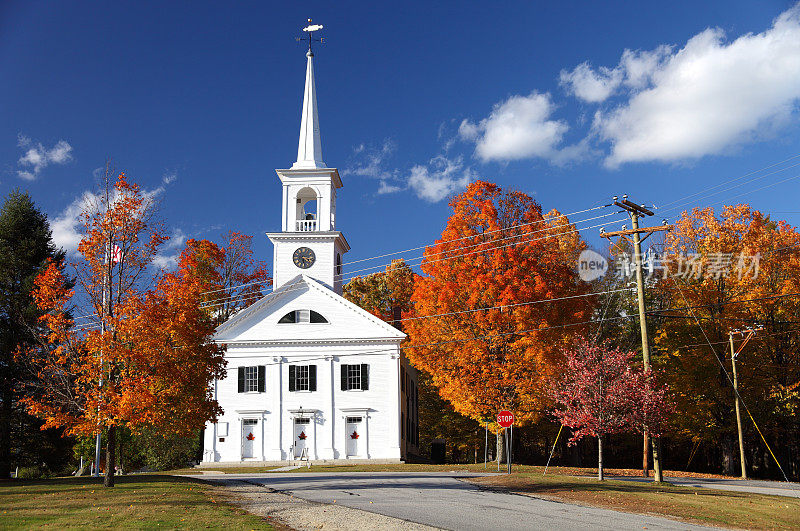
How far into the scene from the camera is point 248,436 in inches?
1583

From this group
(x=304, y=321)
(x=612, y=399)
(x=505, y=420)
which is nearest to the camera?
(x=612, y=399)

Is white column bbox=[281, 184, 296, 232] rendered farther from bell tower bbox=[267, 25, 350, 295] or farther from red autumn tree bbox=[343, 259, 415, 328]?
red autumn tree bbox=[343, 259, 415, 328]

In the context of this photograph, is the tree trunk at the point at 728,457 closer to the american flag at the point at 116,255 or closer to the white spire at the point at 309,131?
the white spire at the point at 309,131

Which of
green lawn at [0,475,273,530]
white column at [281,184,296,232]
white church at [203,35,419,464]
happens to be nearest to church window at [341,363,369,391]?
white church at [203,35,419,464]

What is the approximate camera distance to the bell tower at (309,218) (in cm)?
4516

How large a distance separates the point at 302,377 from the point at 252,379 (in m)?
3.01

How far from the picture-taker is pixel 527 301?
1256 inches

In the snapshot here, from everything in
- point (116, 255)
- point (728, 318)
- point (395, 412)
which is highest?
point (116, 255)

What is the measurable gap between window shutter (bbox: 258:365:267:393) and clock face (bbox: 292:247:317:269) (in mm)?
7407

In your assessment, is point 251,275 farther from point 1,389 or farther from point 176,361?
point 176,361

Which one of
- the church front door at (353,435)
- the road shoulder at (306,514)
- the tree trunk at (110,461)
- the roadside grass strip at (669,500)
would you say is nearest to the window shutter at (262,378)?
the church front door at (353,435)

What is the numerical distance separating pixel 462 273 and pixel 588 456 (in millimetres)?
27040

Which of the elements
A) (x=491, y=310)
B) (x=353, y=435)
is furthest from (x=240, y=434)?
(x=491, y=310)

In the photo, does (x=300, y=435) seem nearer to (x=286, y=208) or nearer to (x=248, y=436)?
(x=248, y=436)
